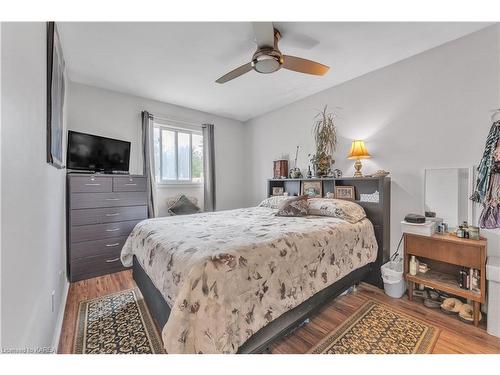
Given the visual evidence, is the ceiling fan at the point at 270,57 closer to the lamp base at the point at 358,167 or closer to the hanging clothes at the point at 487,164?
the lamp base at the point at 358,167

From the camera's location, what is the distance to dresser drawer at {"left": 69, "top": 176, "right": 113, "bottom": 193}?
261 cm

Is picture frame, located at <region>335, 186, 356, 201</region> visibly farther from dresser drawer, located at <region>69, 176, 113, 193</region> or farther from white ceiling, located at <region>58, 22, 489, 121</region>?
dresser drawer, located at <region>69, 176, 113, 193</region>

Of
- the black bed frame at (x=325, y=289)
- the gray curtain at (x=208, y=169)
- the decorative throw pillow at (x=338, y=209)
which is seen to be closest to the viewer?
the black bed frame at (x=325, y=289)

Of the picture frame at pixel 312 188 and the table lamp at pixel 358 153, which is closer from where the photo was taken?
the table lamp at pixel 358 153

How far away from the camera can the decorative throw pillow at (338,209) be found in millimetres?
2341

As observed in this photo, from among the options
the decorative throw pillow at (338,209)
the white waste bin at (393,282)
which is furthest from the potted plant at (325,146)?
the white waste bin at (393,282)

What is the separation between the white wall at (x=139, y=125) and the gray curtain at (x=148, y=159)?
4.4 inches

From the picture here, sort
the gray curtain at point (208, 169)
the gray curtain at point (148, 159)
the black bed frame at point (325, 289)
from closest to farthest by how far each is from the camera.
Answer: the black bed frame at point (325, 289), the gray curtain at point (148, 159), the gray curtain at point (208, 169)

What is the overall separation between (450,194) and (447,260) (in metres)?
0.70

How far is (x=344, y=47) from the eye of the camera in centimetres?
223

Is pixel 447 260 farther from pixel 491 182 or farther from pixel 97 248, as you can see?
pixel 97 248

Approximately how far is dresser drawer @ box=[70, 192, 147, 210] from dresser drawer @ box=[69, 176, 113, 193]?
55 mm
